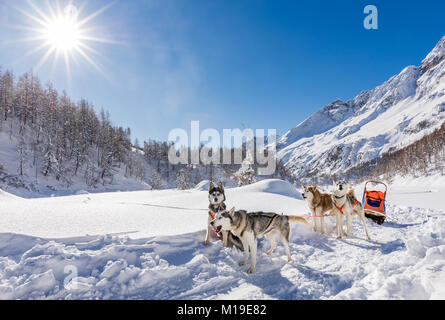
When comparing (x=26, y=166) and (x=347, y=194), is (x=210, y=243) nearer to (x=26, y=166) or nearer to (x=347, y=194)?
(x=347, y=194)

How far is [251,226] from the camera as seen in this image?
478 cm

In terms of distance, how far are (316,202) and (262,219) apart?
3.40 meters

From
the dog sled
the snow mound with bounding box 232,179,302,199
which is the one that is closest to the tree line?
the snow mound with bounding box 232,179,302,199

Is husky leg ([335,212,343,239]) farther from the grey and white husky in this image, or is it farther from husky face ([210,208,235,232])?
husky face ([210,208,235,232])

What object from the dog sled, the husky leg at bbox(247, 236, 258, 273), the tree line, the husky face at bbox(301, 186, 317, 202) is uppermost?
the tree line

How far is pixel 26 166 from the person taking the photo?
1585 inches

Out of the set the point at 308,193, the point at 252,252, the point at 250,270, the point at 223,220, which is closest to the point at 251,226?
the point at 252,252

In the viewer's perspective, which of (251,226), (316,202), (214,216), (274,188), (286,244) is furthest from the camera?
(274,188)

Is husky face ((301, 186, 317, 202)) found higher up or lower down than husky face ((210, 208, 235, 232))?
higher up

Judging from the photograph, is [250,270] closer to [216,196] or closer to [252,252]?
[252,252]

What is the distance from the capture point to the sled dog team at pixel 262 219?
15.0ft

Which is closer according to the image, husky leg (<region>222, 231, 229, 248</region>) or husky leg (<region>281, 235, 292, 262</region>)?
husky leg (<region>281, 235, 292, 262</region>)

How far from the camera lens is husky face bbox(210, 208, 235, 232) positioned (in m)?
4.44
